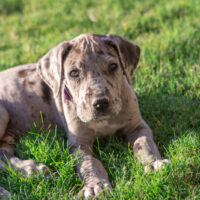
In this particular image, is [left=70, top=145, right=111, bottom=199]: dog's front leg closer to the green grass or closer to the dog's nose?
the green grass

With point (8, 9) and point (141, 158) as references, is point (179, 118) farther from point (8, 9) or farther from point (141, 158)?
point (8, 9)

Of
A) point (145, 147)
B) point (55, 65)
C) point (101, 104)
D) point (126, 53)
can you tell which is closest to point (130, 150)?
point (145, 147)

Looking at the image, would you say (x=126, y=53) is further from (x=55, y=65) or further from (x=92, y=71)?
(x=55, y=65)

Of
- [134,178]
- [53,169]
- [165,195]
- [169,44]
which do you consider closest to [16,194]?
[53,169]

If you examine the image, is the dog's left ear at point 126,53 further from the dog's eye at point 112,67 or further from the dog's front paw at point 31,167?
the dog's front paw at point 31,167

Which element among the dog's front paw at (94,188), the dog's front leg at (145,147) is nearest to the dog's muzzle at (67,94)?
the dog's front leg at (145,147)

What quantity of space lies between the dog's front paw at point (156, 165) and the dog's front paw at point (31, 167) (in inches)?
43.7

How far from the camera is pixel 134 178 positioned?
375cm

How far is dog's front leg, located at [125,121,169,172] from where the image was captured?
150 inches

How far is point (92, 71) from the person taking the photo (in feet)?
13.4

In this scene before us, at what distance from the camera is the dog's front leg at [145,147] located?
381 centimetres

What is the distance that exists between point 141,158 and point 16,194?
4.60ft

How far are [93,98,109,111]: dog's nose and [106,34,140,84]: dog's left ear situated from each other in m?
0.74

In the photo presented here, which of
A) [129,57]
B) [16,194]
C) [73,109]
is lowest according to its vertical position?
[16,194]
